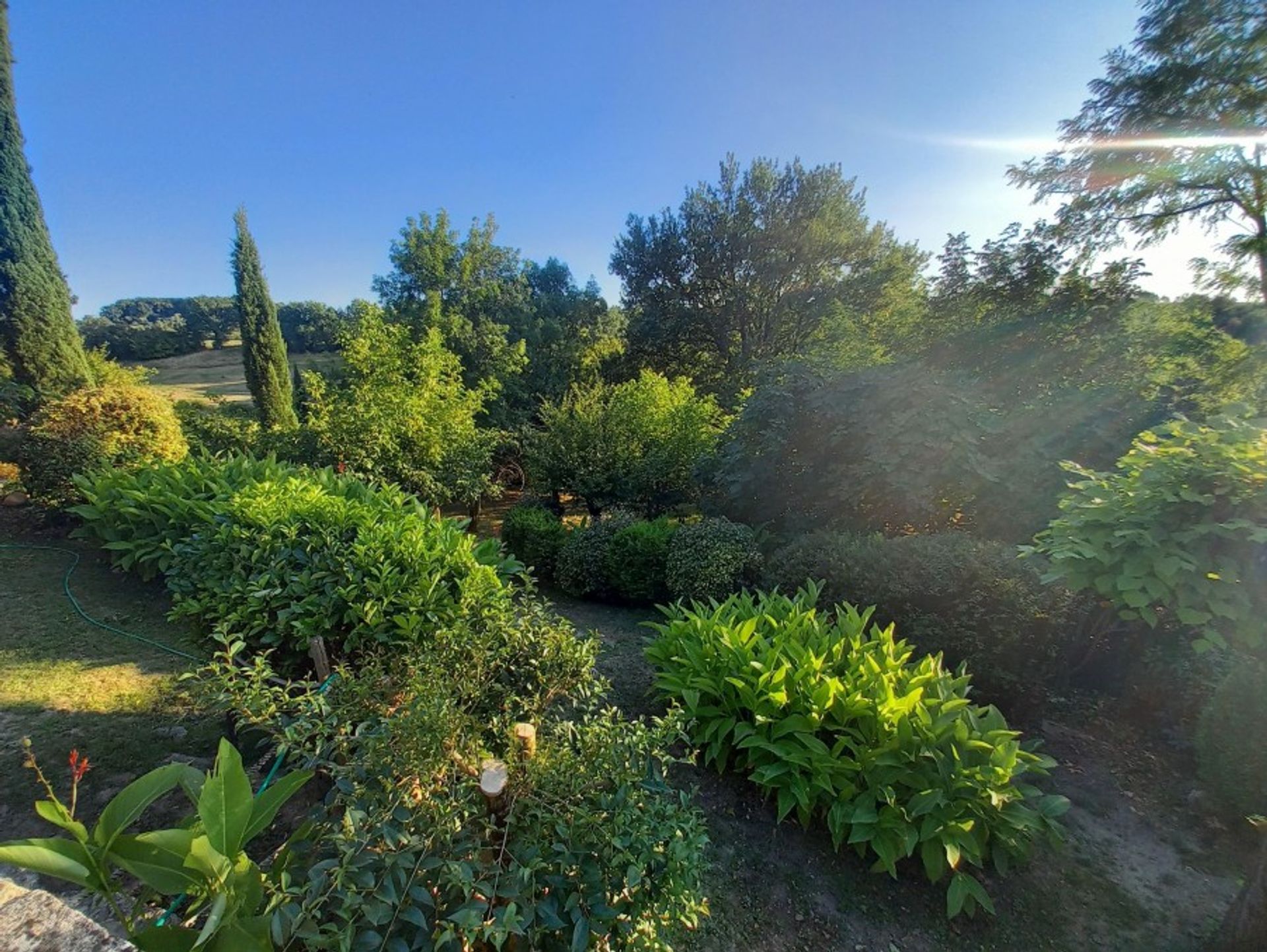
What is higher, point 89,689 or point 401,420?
point 401,420

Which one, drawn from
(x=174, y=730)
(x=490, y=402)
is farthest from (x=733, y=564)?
(x=490, y=402)

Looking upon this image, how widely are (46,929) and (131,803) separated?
0.85ft

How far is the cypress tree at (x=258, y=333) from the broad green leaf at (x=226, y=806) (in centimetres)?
1483

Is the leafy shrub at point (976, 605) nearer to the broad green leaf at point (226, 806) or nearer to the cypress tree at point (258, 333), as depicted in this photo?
the broad green leaf at point (226, 806)

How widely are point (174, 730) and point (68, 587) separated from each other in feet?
9.76

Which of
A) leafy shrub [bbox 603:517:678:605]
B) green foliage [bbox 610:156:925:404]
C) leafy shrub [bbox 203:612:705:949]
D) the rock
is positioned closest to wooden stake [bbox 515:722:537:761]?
leafy shrub [bbox 203:612:705:949]

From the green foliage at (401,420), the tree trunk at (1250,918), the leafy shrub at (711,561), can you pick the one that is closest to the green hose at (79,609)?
the green foliage at (401,420)

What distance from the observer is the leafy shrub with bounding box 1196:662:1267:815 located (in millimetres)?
2400

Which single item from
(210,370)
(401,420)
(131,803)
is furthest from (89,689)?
(210,370)

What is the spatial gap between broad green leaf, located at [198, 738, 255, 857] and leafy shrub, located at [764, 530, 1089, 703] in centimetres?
332

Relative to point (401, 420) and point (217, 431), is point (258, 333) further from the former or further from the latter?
point (401, 420)

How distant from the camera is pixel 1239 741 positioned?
8.05 ft

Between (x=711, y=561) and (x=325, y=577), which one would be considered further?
(x=711, y=561)

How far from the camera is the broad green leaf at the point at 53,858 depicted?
41.4 inches
